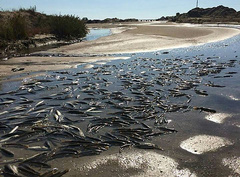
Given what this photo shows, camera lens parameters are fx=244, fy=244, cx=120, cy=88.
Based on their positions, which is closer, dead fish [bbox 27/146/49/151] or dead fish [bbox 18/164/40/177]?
dead fish [bbox 18/164/40/177]

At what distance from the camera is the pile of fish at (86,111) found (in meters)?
3.95

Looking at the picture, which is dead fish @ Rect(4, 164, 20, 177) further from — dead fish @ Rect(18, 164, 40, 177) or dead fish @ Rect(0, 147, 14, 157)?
dead fish @ Rect(0, 147, 14, 157)

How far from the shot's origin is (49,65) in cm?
1182

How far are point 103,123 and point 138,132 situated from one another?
2.65 feet

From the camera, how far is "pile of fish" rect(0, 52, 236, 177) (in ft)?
13.0

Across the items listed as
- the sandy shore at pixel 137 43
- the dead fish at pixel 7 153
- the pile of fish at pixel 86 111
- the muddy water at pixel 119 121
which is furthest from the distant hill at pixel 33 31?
the dead fish at pixel 7 153

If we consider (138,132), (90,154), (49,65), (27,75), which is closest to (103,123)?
(138,132)

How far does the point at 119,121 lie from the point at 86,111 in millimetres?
961

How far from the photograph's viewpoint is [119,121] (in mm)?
5004

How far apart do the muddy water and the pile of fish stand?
0.6 inches

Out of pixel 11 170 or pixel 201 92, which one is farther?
pixel 201 92

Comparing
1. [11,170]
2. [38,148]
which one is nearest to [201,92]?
[38,148]

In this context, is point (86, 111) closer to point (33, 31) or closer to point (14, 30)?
point (14, 30)

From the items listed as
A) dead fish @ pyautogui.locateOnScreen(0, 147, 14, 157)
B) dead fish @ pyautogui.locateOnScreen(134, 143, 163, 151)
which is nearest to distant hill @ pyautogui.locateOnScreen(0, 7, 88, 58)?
dead fish @ pyautogui.locateOnScreen(0, 147, 14, 157)
